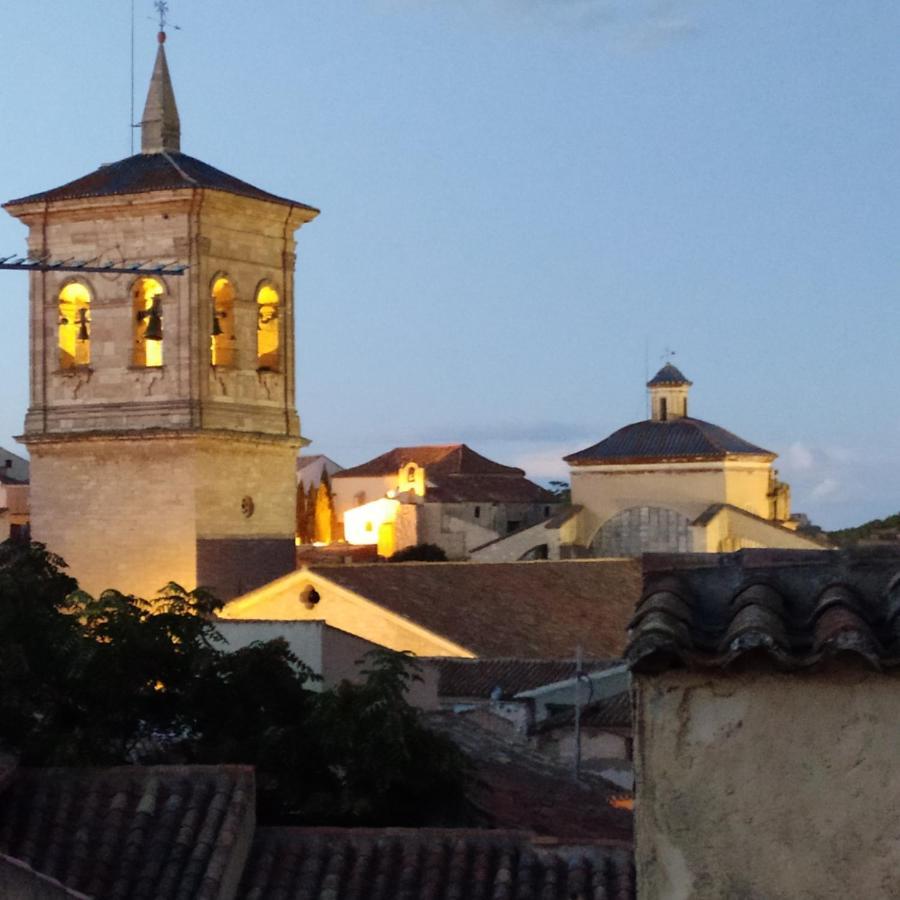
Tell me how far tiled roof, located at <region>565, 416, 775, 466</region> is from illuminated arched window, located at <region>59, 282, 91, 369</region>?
32737mm

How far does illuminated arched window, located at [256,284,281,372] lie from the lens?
107ft

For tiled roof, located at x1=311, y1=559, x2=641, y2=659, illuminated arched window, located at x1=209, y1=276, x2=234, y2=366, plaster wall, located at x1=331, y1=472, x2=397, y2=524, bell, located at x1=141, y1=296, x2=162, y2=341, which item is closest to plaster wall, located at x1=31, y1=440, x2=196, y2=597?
illuminated arched window, located at x1=209, y1=276, x2=234, y2=366

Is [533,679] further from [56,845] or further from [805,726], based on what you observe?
[805,726]

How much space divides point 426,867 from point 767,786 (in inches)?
195

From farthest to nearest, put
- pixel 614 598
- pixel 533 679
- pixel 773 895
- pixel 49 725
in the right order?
pixel 614 598 → pixel 533 679 → pixel 49 725 → pixel 773 895

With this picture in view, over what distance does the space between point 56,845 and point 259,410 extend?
74.1 feet

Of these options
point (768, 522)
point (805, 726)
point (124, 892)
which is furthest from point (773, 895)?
point (768, 522)

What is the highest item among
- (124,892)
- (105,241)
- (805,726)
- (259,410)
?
(105,241)

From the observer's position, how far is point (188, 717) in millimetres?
14117

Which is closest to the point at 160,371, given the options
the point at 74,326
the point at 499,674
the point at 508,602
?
the point at 74,326

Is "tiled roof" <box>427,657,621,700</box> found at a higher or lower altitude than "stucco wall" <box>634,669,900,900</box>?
lower

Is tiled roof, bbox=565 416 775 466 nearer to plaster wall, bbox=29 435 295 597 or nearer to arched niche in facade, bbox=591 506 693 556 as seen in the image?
arched niche in facade, bbox=591 506 693 556

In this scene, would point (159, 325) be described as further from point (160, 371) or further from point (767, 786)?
point (767, 786)

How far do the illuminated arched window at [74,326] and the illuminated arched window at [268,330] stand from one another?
Answer: 8.01ft
